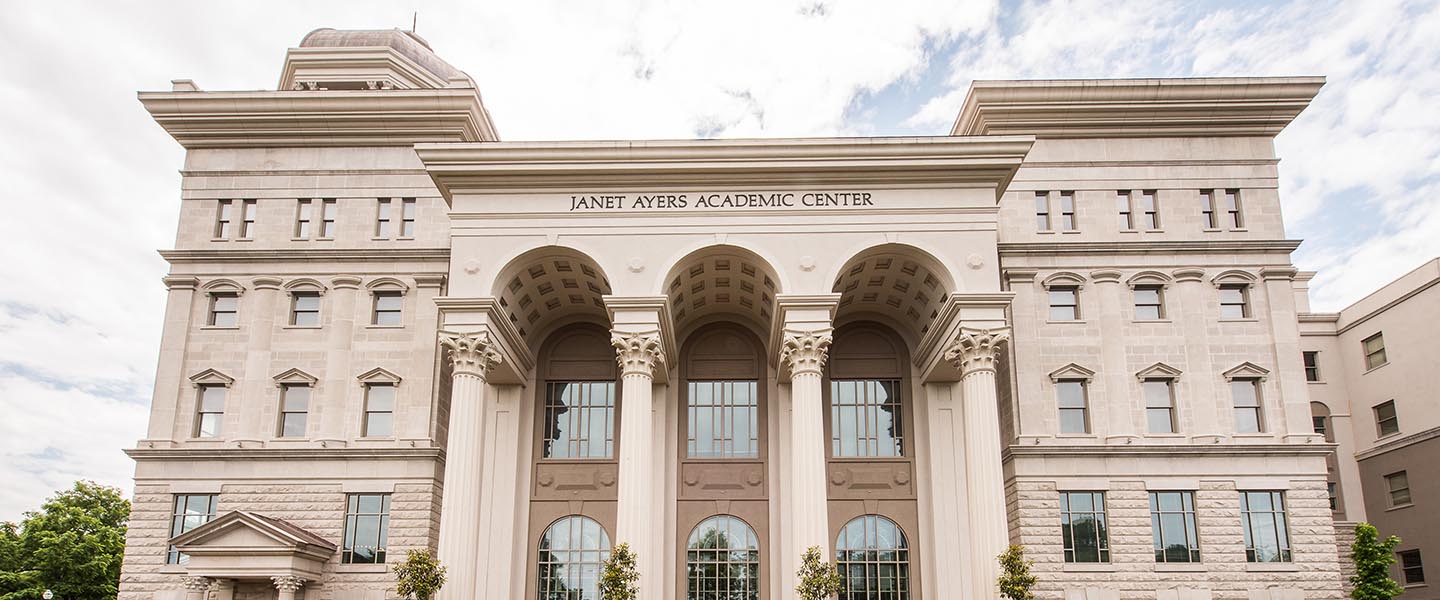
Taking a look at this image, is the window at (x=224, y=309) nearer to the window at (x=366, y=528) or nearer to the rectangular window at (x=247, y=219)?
the rectangular window at (x=247, y=219)

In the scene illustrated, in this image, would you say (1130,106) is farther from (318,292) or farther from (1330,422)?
(318,292)

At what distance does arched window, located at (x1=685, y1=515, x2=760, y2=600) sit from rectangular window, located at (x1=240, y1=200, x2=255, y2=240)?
60.8 feet

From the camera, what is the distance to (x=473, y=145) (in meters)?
31.3

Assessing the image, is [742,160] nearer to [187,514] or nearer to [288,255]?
[288,255]

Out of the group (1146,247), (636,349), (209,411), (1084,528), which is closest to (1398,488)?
(1146,247)

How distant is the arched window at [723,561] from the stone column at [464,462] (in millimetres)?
8084

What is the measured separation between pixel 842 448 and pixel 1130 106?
15335 mm

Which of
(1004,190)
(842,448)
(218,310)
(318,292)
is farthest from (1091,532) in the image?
(218,310)

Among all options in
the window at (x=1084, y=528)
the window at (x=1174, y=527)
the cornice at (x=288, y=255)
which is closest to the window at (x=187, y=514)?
the cornice at (x=288, y=255)

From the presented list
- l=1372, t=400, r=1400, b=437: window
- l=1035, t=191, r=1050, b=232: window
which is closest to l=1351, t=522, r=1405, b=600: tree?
l=1035, t=191, r=1050, b=232: window

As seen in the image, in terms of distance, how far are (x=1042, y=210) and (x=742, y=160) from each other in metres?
11.1

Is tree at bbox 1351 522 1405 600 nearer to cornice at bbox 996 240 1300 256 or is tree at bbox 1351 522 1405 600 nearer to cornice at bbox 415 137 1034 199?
cornice at bbox 996 240 1300 256

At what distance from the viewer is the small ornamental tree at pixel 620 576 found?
2700cm

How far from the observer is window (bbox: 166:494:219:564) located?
3219cm
